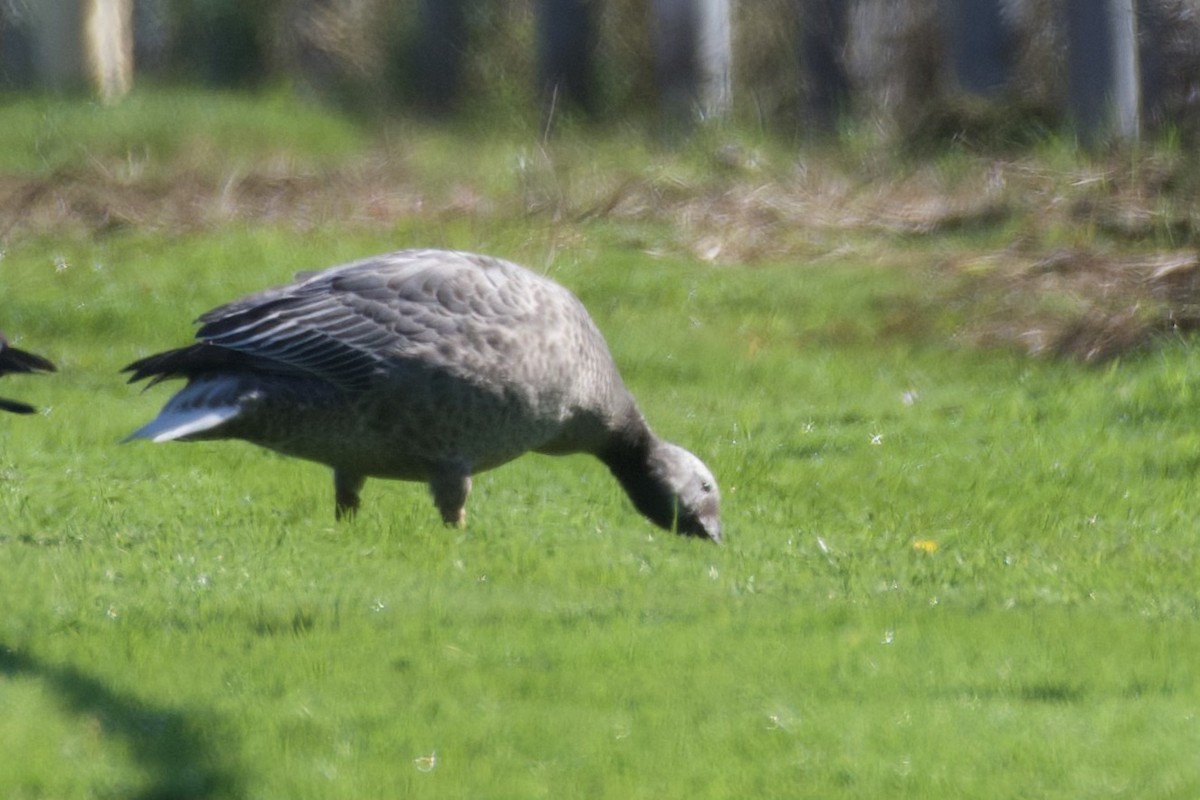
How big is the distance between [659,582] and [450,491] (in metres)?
1.03

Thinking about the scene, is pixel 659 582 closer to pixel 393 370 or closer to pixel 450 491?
pixel 450 491

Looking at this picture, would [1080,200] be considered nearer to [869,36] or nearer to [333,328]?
[869,36]

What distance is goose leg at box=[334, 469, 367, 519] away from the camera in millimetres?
8430

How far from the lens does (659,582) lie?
24.6 ft

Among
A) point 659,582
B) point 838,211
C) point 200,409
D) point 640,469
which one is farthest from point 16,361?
point 838,211

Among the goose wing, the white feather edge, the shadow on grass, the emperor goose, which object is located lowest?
the shadow on grass

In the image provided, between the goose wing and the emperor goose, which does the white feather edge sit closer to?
the goose wing

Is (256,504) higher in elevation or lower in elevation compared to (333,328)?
lower

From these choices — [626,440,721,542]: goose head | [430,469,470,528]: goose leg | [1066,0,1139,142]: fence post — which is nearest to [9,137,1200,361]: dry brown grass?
[1066,0,1139,142]: fence post

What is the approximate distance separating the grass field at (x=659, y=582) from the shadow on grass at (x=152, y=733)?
13mm

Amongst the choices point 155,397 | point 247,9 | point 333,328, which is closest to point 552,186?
point 155,397

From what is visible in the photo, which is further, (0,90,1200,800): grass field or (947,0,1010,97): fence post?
(947,0,1010,97): fence post

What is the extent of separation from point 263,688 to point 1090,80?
11264 millimetres

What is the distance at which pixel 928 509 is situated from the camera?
914 centimetres
